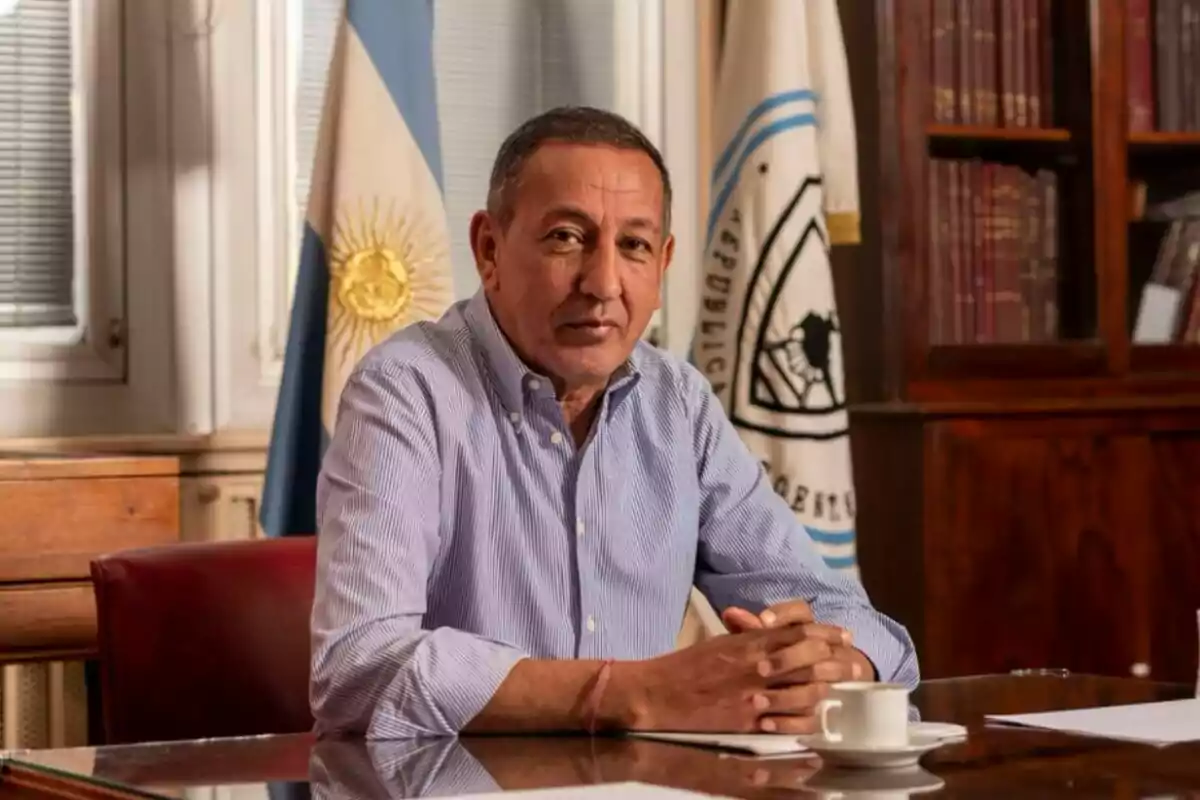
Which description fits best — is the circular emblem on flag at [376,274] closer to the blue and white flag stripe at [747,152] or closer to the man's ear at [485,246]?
the blue and white flag stripe at [747,152]

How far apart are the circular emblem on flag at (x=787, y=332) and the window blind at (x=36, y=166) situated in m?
1.15

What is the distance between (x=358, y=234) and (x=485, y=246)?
2.95 feet

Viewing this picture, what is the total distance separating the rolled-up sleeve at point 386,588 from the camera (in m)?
1.54

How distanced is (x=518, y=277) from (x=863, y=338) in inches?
60.3

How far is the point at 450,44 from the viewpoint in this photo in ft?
10.9

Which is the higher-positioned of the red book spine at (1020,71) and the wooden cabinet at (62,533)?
the red book spine at (1020,71)

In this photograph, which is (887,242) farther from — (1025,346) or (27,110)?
(27,110)

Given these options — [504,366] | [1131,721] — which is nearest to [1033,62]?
[504,366]

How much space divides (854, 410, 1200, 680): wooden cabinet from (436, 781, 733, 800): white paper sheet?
2.01 metres

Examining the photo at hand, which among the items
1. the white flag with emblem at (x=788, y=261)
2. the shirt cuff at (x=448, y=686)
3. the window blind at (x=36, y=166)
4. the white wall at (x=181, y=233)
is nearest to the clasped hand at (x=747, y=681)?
the shirt cuff at (x=448, y=686)

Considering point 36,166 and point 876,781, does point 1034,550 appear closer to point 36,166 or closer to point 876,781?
point 36,166

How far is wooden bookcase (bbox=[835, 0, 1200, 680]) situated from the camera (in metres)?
3.21

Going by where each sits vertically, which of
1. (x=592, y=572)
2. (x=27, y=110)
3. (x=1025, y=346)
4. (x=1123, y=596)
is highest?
(x=27, y=110)

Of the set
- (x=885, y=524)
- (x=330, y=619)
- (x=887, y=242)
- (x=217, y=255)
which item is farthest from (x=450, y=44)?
(x=330, y=619)
